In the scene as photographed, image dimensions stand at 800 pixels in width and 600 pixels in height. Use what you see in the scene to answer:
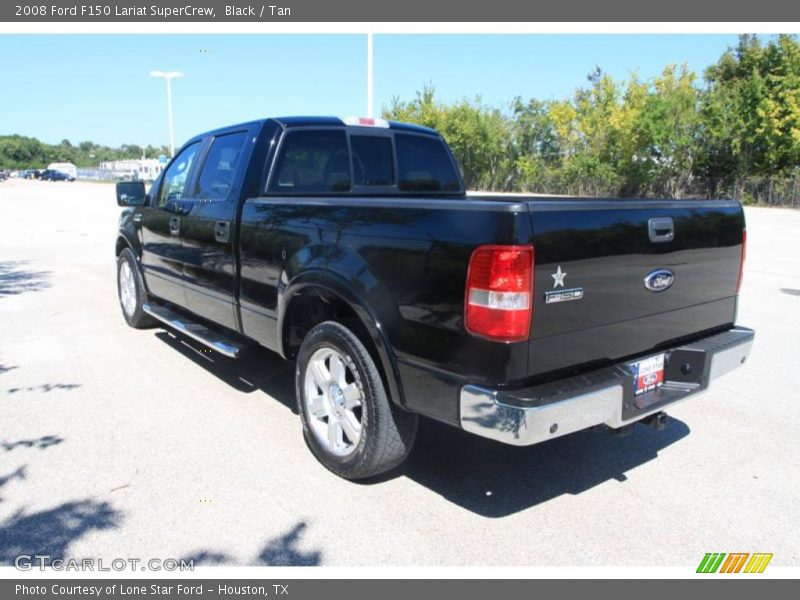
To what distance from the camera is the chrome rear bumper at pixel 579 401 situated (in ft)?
8.61

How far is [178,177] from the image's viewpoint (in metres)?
5.71

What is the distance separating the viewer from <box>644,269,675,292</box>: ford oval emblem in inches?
124

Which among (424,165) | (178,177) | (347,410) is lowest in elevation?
(347,410)

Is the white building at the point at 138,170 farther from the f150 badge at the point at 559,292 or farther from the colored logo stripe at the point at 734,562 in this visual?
the colored logo stripe at the point at 734,562

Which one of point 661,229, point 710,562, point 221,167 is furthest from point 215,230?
point 710,562

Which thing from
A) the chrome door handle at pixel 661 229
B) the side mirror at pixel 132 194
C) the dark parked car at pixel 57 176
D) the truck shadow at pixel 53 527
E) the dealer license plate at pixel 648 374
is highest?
the dark parked car at pixel 57 176

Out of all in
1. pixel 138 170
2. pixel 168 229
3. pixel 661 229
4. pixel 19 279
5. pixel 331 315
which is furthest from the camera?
pixel 138 170

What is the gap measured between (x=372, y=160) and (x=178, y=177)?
195 cm

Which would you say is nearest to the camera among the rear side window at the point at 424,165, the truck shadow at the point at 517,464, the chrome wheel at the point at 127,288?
the truck shadow at the point at 517,464

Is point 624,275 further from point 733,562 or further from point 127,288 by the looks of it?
point 127,288

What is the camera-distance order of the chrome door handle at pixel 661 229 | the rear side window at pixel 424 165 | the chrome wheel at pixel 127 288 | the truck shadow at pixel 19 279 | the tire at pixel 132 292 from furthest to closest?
the truck shadow at pixel 19 279 < the chrome wheel at pixel 127 288 < the tire at pixel 132 292 < the rear side window at pixel 424 165 < the chrome door handle at pixel 661 229

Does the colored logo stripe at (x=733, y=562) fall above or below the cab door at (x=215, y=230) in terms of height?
below

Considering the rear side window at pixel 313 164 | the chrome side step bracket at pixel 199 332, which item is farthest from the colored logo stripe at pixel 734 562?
the rear side window at pixel 313 164

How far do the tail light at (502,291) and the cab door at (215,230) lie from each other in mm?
2324
